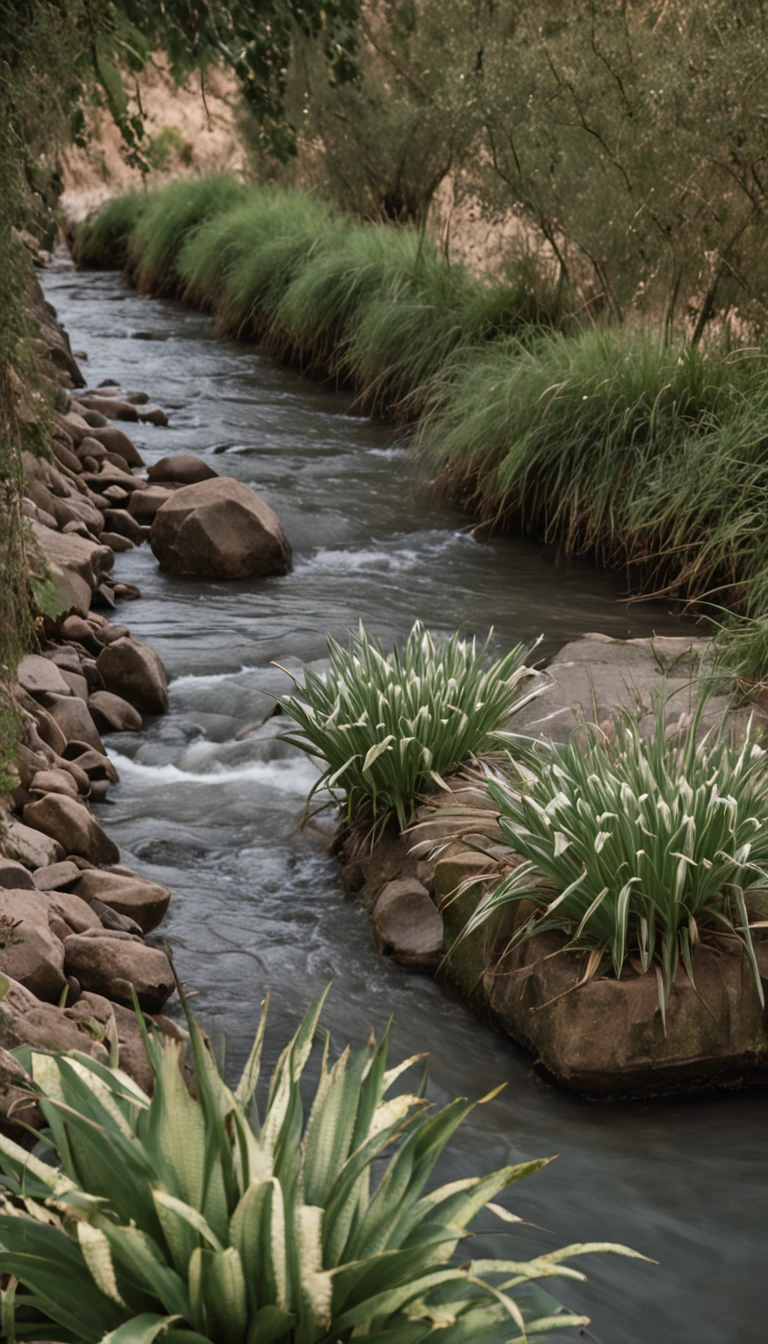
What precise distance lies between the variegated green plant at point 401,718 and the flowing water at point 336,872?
35cm

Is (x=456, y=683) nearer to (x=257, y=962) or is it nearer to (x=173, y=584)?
(x=257, y=962)

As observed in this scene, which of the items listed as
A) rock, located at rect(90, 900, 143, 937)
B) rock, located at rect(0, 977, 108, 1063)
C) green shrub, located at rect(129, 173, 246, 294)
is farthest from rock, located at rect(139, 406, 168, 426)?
rock, located at rect(0, 977, 108, 1063)

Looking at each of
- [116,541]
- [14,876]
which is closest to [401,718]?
[14,876]

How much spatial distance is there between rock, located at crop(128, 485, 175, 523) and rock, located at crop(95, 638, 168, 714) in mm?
2806

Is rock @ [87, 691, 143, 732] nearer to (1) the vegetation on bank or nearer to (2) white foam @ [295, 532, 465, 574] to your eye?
(2) white foam @ [295, 532, 465, 574]

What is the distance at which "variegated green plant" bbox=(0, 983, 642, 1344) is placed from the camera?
6.06 feet

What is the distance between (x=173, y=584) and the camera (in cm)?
732

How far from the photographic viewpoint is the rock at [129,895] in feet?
12.7

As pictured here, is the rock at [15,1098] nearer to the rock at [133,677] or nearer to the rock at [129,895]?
the rock at [129,895]

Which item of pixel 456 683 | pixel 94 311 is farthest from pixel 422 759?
pixel 94 311

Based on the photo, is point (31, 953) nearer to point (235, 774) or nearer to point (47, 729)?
point (47, 729)

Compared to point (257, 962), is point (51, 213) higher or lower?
higher

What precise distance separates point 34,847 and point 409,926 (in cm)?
113

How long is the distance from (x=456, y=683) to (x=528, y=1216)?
188 centimetres
